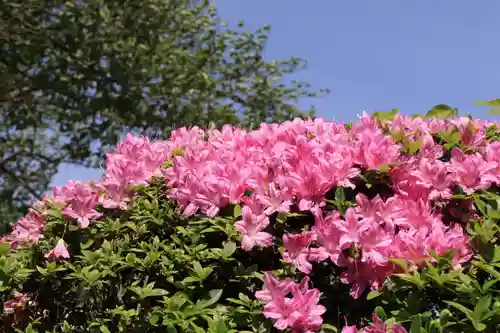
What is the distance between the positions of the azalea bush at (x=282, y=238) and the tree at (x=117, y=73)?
6.98 m

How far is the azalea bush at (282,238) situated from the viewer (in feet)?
8.82

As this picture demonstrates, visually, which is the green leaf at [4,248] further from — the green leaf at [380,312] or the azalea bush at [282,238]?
the green leaf at [380,312]

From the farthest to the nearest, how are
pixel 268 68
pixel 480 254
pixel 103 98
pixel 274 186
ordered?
pixel 268 68 < pixel 103 98 < pixel 274 186 < pixel 480 254

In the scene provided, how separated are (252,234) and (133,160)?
3.20 feet

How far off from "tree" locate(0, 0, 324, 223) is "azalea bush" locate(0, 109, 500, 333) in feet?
22.9

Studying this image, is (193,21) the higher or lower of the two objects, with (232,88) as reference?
higher

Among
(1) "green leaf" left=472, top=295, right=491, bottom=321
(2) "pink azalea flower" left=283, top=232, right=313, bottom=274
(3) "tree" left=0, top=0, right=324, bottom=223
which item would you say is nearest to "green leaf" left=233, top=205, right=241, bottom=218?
(2) "pink azalea flower" left=283, top=232, right=313, bottom=274

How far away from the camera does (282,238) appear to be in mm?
2908

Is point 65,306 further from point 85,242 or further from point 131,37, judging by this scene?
point 131,37

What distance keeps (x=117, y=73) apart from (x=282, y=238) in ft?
25.0

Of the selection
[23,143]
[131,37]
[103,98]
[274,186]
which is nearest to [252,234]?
[274,186]

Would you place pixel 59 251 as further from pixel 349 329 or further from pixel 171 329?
pixel 349 329

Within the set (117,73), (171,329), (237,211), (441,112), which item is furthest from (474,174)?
(117,73)

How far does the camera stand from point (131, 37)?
10930 mm
